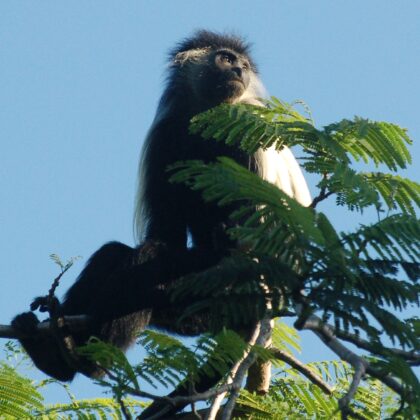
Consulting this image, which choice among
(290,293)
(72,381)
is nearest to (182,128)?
(72,381)

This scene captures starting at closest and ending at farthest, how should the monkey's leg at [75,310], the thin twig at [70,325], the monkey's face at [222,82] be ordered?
the thin twig at [70,325] → the monkey's leg at [75,310] → the monkey's face at [222,82]

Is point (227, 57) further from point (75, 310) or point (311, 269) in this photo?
point (311, 269)

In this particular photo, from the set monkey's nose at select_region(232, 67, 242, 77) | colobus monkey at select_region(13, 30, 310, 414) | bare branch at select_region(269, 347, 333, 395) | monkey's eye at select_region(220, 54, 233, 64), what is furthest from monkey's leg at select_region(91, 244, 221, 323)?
monkey's eye at select_region(220, 54, 233, 64)

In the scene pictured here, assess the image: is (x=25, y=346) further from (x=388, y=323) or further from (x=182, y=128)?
(x=388, y=323)

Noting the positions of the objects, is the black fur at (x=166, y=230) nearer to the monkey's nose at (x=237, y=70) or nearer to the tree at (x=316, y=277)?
the monkey's nose at (x=237, y=70)

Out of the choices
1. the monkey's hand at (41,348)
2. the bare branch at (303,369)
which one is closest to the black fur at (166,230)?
the monkey's hand at (41,348)

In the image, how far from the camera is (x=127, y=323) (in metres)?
5.16

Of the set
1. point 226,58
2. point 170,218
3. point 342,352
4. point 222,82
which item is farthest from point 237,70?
point 342,352

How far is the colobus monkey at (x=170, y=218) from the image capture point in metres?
5.00

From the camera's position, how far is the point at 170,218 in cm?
588

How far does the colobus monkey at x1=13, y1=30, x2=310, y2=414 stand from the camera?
5.00 m

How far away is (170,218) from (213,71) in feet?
4.27

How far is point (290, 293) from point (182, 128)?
12.2ft

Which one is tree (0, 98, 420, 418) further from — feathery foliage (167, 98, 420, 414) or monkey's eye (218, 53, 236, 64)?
monkey's eye (218, 53, 236, 64)
